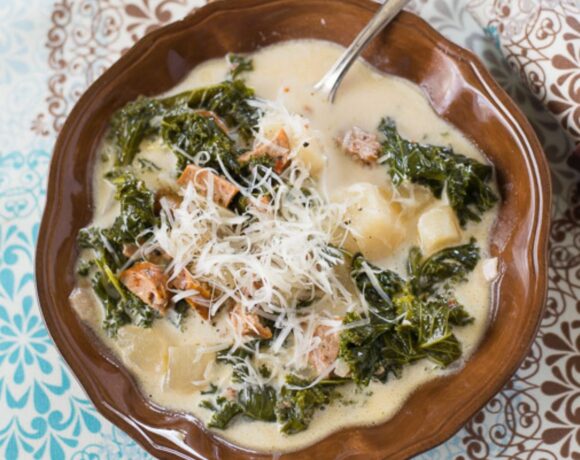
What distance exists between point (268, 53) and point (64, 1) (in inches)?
60.7

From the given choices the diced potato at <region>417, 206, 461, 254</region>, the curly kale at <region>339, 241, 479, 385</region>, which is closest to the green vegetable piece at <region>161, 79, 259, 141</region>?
the curly kale at <region>339, 241, 479, 385</region>

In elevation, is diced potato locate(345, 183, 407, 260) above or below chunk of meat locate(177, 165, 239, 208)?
below

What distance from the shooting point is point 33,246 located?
15.4ft

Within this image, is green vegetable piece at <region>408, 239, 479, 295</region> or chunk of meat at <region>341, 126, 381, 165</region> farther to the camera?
chunk of meat at <region>341, 126, 381, 165</region>

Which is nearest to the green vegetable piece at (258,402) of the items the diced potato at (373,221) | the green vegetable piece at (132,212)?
the diced potato at (373,221)

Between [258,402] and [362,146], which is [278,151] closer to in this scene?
[362,146]

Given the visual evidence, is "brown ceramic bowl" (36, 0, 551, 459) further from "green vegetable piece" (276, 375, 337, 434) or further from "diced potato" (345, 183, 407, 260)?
"diced potato" (345, 183, 407, 260)

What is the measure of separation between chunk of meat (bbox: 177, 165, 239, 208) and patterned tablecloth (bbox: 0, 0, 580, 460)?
1.24 meters

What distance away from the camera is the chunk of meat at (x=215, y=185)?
4082mm

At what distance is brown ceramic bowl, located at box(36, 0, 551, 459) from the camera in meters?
3.79

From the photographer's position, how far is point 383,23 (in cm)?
421

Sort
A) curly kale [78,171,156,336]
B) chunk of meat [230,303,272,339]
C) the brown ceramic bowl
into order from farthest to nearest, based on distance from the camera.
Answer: curly kale [78,171,156,336]
chunk of meat [230,303,272,339]
the brown ceramic bowl

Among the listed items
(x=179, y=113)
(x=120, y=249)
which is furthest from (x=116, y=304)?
(x=179, y=113)

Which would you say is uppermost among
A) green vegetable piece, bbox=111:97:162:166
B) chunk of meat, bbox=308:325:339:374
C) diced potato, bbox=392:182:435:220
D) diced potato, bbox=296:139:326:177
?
green vegetable piece, bbox=111:97:162:166
